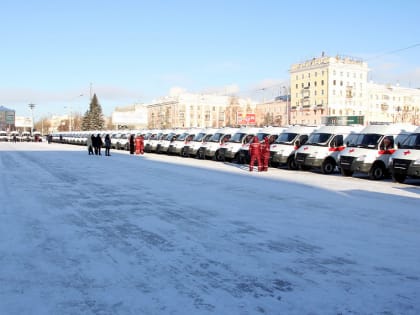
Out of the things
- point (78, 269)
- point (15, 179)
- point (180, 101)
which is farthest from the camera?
point (180, 101)

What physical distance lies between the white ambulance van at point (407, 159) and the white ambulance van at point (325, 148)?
3289mm

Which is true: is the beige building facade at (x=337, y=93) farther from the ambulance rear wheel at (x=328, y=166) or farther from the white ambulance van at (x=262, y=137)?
the ambulance rear wheel at (x=328, y=166)

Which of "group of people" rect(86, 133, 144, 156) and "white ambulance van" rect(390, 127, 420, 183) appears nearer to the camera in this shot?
"white ambulance van" rect(390, 127, 420, 183)

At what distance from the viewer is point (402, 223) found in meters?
8.30

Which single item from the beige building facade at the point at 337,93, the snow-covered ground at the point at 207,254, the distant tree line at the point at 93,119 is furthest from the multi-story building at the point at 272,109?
the snow-covered ground at the point at 207,254

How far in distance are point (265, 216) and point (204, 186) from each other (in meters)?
5.00

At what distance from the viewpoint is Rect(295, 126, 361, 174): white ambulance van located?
64.4ft

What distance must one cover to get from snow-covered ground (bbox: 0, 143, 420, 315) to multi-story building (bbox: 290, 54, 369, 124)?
105 meters

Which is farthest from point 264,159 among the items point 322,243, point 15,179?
point 322,243

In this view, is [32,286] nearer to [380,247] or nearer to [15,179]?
[380,247]

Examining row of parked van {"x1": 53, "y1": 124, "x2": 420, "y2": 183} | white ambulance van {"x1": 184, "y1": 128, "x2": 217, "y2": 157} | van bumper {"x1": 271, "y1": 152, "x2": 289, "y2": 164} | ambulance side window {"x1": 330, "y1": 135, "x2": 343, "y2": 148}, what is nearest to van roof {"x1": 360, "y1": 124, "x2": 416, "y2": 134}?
row of parked van {"x1": 53, "y1": 124, "x2": 420, "y2": 183}

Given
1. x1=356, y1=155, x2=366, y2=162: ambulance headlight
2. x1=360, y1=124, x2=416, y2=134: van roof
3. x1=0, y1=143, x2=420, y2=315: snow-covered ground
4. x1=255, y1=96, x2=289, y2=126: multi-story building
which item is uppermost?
x1=255, y1=96, x2=289, y2=126: multi-story building

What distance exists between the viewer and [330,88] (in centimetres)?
11375

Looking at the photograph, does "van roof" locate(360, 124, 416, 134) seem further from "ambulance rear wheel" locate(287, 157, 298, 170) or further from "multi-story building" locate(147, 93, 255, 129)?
"multi-story building" locate(147, 93, 255, 129)
